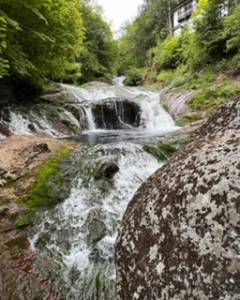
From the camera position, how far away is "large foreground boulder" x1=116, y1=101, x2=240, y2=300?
1.58 m

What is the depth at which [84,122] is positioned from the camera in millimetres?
12531

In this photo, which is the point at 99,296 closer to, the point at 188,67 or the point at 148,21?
the point at 188,67

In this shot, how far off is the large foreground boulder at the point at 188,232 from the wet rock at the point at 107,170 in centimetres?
350

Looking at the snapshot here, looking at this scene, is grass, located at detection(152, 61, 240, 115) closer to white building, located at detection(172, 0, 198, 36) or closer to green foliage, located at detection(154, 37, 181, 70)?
green foliage, located at detection(154, 37, 181, 70)

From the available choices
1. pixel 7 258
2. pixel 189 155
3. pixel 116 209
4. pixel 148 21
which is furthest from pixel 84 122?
pixel 148 21

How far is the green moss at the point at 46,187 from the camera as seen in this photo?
4984 millimetres

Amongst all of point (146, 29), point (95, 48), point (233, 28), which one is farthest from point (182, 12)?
point (233, 28)

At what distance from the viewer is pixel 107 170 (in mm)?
5805

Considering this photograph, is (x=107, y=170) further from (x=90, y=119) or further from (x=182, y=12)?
(x=182, y=12)

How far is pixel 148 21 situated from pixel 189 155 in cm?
3528

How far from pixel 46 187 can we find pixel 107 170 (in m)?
1.14

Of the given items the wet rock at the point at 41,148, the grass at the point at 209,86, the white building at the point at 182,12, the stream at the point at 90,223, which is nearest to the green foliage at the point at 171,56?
the grass at the point at 209,86

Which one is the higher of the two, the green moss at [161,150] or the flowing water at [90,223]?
the green moss at [161,150]

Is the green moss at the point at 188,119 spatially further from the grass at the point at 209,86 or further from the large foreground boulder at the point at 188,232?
the large foreground boulder at the point at 188,232
